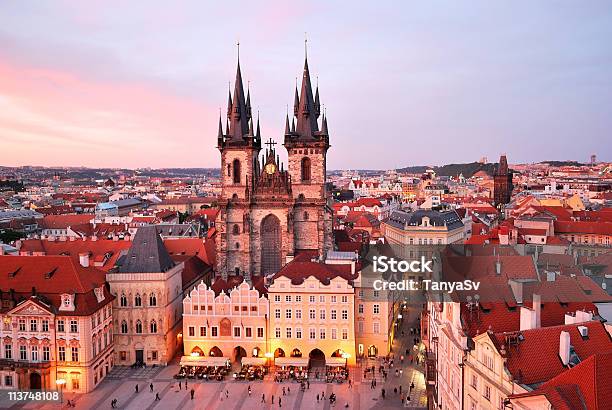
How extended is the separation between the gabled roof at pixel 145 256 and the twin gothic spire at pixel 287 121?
23.2m

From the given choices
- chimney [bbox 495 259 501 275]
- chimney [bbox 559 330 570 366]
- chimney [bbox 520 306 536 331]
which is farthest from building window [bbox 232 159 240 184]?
chimney [bbox 559 330 570 366]

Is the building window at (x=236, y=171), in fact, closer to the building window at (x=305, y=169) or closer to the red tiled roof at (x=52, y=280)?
the building window at (x=305, y=169)

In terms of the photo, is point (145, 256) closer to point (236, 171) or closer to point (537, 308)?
point (236, 171)

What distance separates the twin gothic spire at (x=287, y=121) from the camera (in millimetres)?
86062

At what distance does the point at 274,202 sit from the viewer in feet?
279

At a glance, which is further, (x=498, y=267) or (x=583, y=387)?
(x=498, y=267)

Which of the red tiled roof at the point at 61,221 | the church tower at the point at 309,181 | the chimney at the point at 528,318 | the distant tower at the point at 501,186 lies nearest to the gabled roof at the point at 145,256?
the church tower at the point at 309,181

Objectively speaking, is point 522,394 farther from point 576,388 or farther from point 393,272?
point 393,272

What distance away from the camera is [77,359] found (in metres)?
58.9

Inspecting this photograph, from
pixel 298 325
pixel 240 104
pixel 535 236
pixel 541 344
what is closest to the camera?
pixel 541 344

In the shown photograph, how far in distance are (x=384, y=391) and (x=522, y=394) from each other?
1094 inches

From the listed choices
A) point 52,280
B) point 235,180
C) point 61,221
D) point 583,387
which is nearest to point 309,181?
point 235,180

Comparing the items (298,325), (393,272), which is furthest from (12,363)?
(393,272)

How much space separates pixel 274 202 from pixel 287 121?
12.0m
